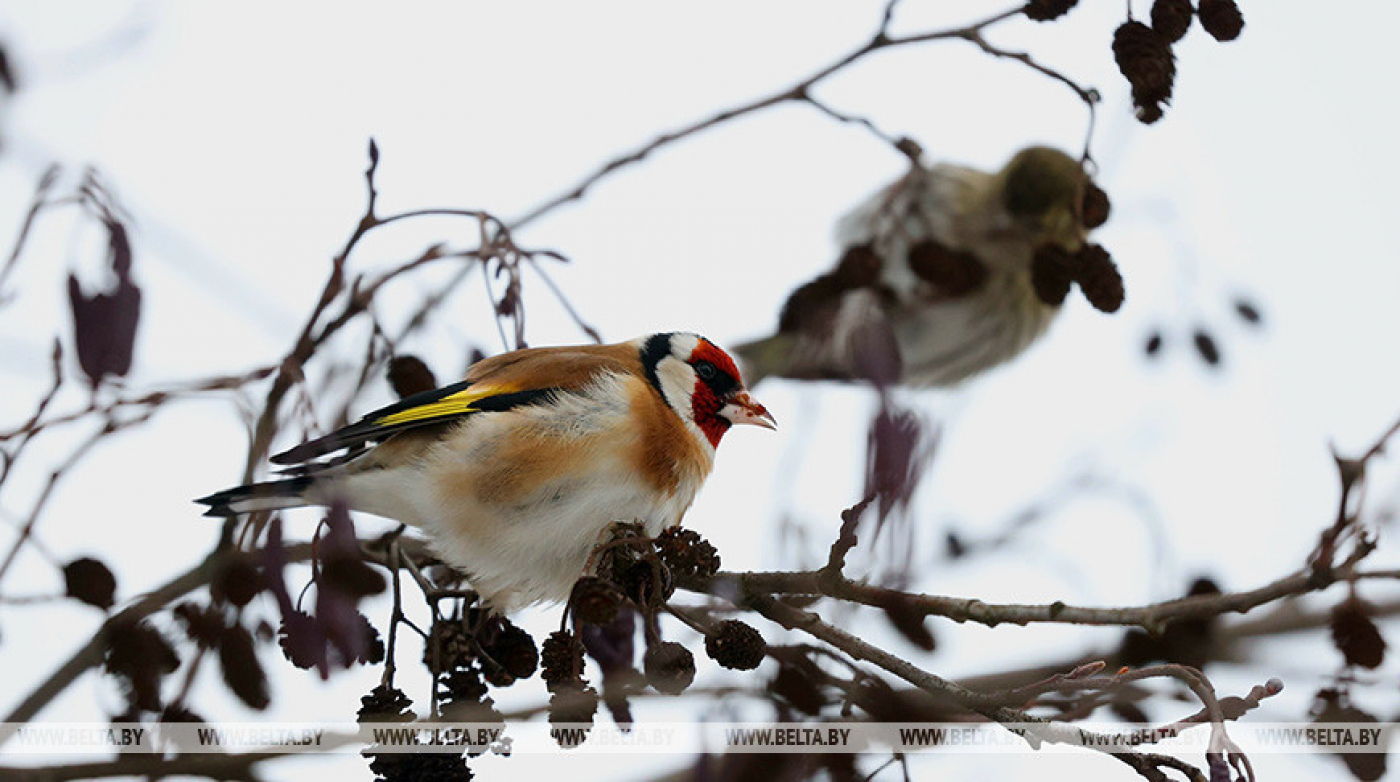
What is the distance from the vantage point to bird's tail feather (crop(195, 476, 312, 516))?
2.04 metres

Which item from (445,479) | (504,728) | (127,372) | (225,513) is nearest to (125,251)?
(127,372)

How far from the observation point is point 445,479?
7.59ft

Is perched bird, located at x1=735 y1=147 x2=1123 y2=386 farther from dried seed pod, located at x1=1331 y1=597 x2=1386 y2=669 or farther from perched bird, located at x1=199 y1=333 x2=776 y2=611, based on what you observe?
dried seed pod, located at x1=1331 y1=597 x2=1386 y2=669

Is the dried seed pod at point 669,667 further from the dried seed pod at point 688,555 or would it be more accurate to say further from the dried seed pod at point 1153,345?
the dried seed pod at point 1153,345

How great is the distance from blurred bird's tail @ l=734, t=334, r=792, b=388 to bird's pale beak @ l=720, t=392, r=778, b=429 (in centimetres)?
92

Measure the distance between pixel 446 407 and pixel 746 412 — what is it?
629 millimetres

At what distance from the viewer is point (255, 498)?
2062mm

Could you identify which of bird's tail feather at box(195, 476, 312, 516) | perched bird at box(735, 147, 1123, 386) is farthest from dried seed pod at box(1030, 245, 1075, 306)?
bird's tail feather at box(195, 476, 312, 516)

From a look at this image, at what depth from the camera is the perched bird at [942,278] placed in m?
2.91

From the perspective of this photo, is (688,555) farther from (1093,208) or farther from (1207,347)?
(1207,347)

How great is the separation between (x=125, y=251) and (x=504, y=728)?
2.69ft

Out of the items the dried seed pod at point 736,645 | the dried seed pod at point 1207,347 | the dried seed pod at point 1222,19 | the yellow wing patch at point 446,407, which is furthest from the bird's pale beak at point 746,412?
the dried seed pod at point 1222,19

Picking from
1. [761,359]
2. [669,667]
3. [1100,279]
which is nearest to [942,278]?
[1100,279]

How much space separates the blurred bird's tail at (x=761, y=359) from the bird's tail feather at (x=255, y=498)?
1724mm
